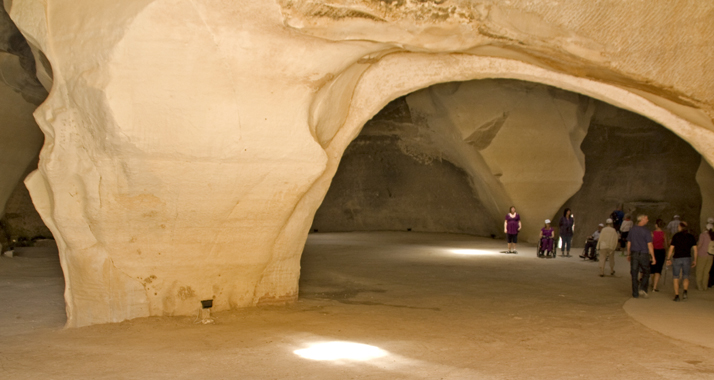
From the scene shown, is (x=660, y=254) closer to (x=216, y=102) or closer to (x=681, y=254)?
(x=681, y=254)

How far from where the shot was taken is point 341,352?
17.0 ft

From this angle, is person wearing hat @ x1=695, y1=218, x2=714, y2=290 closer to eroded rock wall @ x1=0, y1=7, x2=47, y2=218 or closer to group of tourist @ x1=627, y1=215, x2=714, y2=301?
group of tourist @ x1=627, y1=215, x2=714, y2=301

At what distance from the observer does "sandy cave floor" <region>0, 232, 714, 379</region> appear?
4.63 m

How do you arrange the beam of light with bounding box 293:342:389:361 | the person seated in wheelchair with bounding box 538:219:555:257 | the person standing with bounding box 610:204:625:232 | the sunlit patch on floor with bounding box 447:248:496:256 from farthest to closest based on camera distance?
the person standing with bounding box 610:204:625:232, the sunlit patch on floor with bounding box 447:248:496:256, the person seated in wheelchair with bounding box 538:219:555:257, the beam of light with bounding box 293:342:389:361

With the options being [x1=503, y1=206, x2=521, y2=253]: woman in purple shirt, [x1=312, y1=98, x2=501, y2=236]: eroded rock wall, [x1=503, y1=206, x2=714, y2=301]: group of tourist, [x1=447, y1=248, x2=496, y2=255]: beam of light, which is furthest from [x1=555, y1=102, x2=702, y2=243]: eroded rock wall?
[x1=503, y1=206, x2=714, y2=301]: group of tourist

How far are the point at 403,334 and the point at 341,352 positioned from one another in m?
0.96

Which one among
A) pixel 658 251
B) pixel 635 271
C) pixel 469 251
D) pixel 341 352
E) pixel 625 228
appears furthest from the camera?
pixel 469 251

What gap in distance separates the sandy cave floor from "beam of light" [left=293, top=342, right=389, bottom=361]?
2.9 inches

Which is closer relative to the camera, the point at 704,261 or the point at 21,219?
the point at 704,261

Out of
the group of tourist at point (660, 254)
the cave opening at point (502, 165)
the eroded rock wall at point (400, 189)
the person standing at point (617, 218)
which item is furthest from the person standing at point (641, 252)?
the eroded rock wall at point (400, 189)

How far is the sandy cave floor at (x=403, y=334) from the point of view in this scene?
15.2 feet

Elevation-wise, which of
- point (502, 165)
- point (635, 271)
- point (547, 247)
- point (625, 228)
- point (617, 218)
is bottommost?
point (635, 271)

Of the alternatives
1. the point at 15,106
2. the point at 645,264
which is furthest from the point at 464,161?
the point at 15,106

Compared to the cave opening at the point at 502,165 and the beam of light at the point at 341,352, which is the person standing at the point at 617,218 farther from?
the beam of light at the point at 341,352
